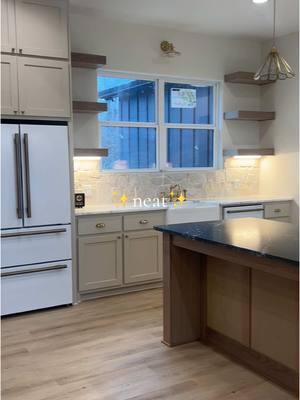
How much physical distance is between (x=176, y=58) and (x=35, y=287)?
3.14 m

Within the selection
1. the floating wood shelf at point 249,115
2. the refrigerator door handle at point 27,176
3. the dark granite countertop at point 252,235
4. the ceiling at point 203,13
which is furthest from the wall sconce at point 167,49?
the dark granite countertop at point 252,235

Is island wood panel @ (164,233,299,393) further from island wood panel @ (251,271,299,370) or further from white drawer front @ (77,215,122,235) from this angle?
white drawer front @ (77,215,122,235)

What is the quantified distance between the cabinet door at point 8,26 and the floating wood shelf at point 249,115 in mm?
2860

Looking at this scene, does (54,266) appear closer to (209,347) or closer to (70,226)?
(70,226)

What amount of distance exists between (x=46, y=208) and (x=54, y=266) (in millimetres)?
550

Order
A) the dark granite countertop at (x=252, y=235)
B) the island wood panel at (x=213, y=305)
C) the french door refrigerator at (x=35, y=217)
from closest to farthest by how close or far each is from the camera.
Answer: the dark granite countertop at (x=252, y=235)
the island wood panel at (x=213, y=305)
the french door refrigerator at (x=35, y=217)

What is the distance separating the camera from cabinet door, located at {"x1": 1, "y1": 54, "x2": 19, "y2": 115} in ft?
12.4

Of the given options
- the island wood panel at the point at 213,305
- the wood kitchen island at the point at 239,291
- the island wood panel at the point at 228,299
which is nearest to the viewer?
the wood kitchen island at the point at 239,291

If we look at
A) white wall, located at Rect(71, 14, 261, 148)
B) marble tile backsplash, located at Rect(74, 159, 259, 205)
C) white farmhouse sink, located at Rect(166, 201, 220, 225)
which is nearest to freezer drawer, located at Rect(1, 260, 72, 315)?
marble tile backsplash, located at Rect(74, 159, 259, 205)

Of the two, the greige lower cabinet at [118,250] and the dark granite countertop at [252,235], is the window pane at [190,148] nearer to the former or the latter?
the greige lower cabinet at [118,250]

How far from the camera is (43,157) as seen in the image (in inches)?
156

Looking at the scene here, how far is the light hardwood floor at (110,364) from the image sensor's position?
104 inches

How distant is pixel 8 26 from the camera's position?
12.4ft

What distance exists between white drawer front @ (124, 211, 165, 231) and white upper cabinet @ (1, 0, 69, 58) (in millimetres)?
1675
